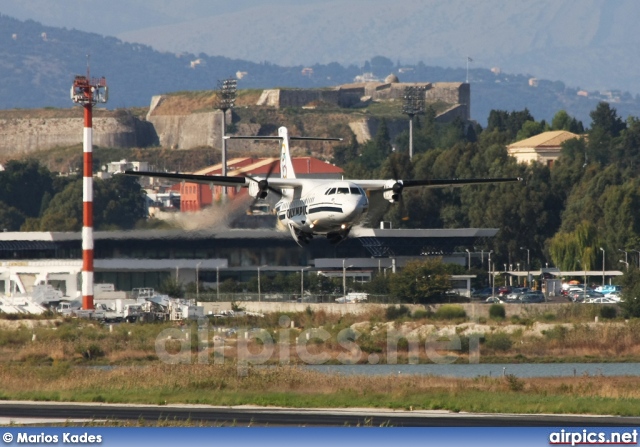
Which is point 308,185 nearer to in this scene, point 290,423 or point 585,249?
point 290,423

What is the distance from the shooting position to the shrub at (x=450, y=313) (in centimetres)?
9996

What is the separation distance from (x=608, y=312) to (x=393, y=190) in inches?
1537

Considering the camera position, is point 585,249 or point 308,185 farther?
point 585,249

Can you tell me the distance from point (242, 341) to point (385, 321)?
52.3 feet

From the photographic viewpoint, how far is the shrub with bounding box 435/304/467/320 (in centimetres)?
9996

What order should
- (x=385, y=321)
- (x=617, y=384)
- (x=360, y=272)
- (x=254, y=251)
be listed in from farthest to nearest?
1. (x=360, y=272)
2. (x=254, y=251)
3. (x=385, y=321)
4. (x=617, y=384)

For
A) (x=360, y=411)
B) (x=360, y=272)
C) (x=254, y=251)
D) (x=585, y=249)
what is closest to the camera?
(x=360, y=411)

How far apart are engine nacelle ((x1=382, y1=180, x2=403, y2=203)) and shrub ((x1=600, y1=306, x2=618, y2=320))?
124 feet

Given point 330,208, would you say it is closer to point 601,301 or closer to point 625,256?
point 601,301

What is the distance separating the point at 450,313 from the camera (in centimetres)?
10056

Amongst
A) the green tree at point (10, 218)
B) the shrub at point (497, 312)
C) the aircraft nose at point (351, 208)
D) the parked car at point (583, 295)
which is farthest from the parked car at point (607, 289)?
the green tree at point (10, 218)

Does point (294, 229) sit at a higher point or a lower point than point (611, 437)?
higher

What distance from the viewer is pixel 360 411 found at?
4953 cm

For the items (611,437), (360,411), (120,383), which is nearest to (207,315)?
(120,383)
